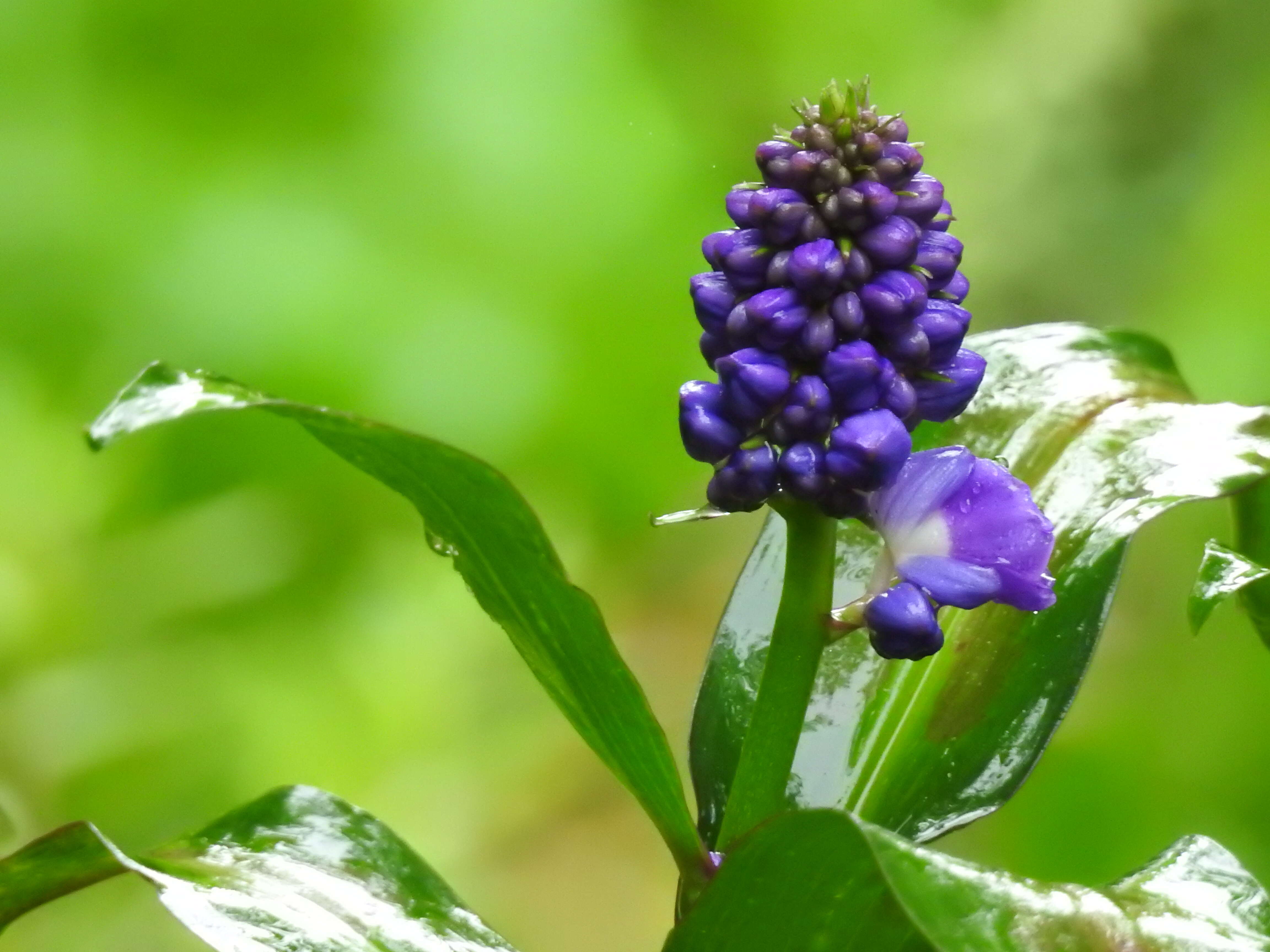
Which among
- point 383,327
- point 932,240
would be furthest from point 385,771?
point 932,240

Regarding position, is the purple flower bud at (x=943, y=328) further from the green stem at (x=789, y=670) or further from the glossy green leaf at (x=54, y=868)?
the glossy green leaf at (x=54, y=868)

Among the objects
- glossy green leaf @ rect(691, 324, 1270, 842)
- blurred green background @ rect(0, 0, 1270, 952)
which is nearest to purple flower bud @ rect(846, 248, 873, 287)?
glossy green leaf @ rect(691, 324, 1270, 842)

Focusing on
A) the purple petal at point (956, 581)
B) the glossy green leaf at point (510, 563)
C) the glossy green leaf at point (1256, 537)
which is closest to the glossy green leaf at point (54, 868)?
the glossy green leaf at point (510, 563)

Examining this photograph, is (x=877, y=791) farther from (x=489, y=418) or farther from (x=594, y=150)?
(x=594, y=150)

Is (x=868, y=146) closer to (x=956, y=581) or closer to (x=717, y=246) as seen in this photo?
(x=717, y=246)

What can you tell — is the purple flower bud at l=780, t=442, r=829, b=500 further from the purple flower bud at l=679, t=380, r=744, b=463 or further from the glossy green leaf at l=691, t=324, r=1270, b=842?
the glossy green leaf at l=691, t=324, r=1270, b=842
